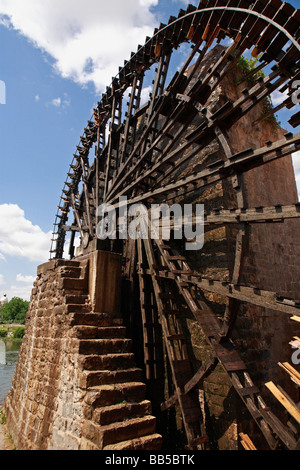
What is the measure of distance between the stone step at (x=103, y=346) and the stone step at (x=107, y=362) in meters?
0.12

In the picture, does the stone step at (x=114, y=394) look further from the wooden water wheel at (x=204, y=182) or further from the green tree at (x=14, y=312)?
the green tree at (x=14, y=312)

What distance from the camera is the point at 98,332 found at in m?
4.44

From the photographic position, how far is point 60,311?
482 centimetres

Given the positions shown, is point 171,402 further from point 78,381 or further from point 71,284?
point 71,284

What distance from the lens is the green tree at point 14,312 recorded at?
7538cm

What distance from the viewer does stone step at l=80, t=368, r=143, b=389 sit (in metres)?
3.71

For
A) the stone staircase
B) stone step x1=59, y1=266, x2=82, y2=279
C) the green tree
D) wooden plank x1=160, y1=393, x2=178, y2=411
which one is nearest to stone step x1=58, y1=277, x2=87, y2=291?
stone step x1=59, y1=266, x2=82, y2=279

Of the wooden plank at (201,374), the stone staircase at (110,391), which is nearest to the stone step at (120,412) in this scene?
the stone staircase at (110,391)

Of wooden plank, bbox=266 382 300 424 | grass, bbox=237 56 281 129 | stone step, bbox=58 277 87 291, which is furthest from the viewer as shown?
grass, bbox=237 56 281 129

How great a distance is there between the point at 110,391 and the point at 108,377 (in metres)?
0.24

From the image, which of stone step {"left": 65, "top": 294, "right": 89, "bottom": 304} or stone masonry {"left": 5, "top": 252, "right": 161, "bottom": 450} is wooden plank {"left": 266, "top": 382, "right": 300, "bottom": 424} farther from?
stone step {"left": 65, "top": 294, "right": 89, "bottom": 304}

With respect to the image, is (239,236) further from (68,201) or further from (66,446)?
(68,201)

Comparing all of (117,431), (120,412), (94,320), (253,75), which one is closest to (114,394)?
(120,412)
